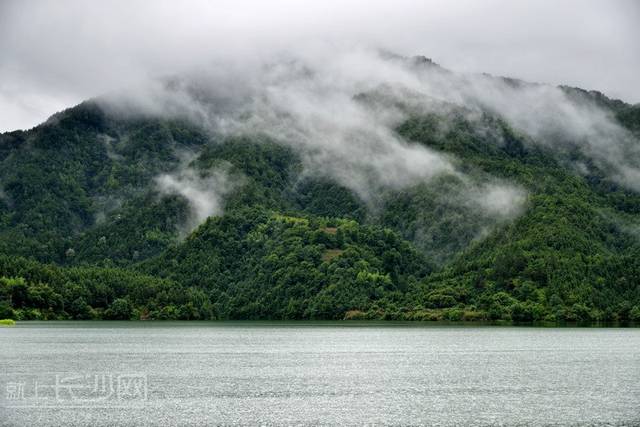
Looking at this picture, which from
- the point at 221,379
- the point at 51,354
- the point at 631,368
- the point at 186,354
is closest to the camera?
the point at 221,379

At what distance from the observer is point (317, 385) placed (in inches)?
4338

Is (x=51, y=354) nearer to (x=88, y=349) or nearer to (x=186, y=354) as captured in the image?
(x=88, y=349)

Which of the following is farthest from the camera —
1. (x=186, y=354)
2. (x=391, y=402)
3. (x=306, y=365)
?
(x=186, y=354)

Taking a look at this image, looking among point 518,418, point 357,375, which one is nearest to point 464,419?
point 518,418

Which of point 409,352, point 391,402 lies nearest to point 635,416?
point 391,402

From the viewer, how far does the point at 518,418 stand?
83.2 m

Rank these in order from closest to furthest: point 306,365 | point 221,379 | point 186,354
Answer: point 221,379
point 306,365
point 186,354

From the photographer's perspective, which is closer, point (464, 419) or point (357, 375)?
point (464, 419)

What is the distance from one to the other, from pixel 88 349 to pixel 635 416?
113 metres

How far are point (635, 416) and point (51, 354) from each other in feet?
344

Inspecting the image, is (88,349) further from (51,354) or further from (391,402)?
(391,402)

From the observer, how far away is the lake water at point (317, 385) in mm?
84000

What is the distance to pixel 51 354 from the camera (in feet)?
486

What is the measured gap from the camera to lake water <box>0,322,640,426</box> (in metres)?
84.0
